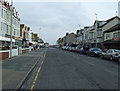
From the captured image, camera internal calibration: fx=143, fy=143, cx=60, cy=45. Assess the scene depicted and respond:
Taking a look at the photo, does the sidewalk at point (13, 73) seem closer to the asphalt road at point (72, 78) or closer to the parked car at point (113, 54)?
the asphalt road at point (72, 78)

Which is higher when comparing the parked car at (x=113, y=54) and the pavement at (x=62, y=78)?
the parked car at (x=113, y=54)

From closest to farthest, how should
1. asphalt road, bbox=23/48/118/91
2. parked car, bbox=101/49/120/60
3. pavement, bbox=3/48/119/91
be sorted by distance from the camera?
pavement, bbox=3/48/119/91, asphalt road, bbox=23/48/118/91, parked car, bbox=101/49/120/60

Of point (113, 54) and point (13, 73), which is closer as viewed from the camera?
point (13, 73)

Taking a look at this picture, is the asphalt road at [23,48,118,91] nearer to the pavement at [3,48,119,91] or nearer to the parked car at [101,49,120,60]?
the pavement at [3,48,119,91]

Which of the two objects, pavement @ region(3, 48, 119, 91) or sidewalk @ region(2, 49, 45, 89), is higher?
sidewalk @ region(2, 49, 45, 89)

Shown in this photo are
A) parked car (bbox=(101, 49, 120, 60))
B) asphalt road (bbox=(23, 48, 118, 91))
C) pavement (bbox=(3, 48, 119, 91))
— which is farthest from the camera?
parked car (bbox=(101, 49, 120, 60))

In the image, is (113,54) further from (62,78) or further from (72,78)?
(62,78)

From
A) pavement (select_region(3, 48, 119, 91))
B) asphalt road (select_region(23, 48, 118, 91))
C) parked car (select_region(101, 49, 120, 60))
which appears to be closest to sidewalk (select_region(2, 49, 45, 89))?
pavement (select_region(3, 48, 119, 91))

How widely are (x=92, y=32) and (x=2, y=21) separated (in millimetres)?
34764

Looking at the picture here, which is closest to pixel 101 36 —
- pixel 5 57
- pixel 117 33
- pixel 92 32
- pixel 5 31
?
pixel 92 32

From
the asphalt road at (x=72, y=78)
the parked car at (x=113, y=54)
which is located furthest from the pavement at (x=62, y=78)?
the parked car at (x=113, y=54)

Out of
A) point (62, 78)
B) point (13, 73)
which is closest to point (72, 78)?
point (62, 78)

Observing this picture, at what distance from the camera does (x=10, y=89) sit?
609cm

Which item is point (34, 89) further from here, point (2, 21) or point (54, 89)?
point (2, 21)
